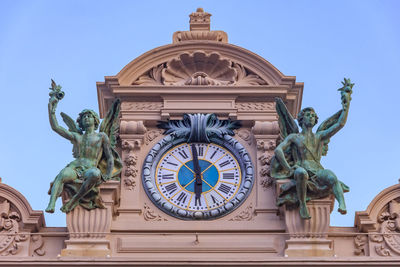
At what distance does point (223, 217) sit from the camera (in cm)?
2228

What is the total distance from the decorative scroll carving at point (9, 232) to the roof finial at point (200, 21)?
16.8ft

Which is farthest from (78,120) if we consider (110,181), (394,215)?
(394,215)

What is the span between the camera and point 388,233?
21.8 meters

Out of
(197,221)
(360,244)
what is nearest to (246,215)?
(197,221)

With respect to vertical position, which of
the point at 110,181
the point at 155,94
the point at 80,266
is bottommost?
the point at 80,266

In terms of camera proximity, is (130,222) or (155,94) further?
(155,94)

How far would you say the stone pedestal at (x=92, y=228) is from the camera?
21422 mm

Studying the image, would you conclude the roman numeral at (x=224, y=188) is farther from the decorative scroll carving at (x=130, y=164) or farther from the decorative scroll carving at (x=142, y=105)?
the decorative scroll carving at (x=142, y=105)

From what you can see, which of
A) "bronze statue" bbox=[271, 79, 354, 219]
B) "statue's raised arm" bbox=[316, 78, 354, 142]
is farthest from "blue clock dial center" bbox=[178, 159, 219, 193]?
"statue's raised arm" bbox=[316, 78, 354, 142]

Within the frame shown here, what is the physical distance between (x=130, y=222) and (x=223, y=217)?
149 centimetres

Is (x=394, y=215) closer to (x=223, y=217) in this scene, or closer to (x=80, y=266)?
(x=223, y=217)

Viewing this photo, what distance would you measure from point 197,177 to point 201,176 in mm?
115

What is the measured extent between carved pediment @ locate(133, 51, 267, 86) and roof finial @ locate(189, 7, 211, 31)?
3.52 feet

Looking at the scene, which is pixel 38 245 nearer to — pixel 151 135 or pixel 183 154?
pixel 151 135
